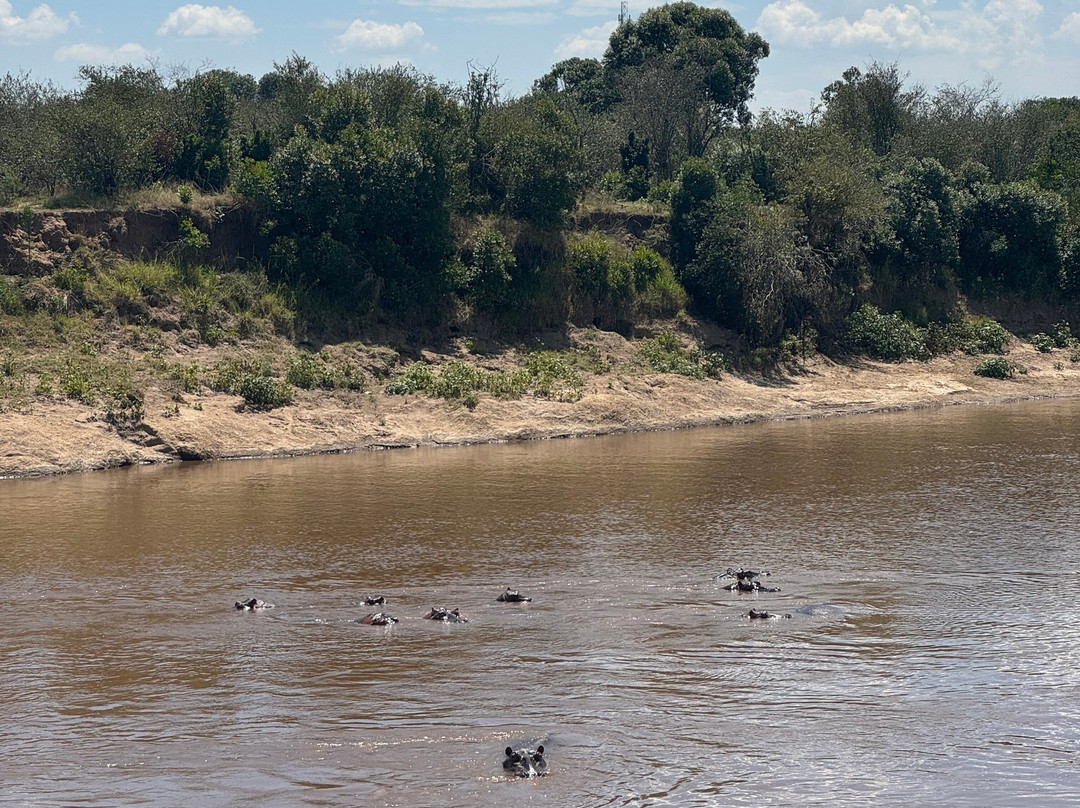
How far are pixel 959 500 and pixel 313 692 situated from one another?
44.1 ft

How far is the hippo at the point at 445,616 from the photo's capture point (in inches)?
586

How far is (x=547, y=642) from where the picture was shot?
554 inches

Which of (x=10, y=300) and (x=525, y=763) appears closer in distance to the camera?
(x=525, y=763)

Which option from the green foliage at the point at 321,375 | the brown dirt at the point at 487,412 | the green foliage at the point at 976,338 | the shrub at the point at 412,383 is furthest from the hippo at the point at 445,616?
the green foliage at the point at 976,338

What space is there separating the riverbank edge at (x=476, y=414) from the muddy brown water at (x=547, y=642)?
210 centimetres

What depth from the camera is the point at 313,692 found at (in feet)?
41.3

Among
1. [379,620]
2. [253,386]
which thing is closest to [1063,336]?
[253,386]

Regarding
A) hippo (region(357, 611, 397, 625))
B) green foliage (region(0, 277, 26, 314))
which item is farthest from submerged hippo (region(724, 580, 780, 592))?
green foliage (region(0, 277, 26, 314))

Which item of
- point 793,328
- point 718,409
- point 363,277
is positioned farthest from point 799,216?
point 363,277

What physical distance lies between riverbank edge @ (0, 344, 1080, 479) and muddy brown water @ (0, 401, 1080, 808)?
210 cm

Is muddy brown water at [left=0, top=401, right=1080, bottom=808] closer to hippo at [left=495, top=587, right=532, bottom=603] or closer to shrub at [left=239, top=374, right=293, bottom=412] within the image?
hippo at [left=495, top=587, right=532, bottom=603]

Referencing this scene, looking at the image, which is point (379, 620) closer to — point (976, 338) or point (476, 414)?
point (476, 414)

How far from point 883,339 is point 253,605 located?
94.4ft

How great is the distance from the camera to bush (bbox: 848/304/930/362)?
1571 inches
